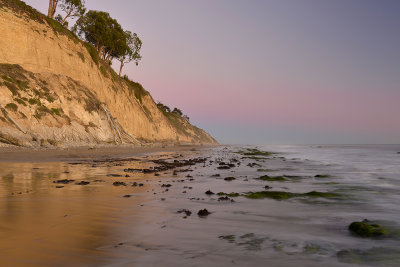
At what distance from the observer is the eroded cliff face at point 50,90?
945 inches

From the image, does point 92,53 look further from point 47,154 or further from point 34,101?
point 47,154

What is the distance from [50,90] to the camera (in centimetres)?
2983

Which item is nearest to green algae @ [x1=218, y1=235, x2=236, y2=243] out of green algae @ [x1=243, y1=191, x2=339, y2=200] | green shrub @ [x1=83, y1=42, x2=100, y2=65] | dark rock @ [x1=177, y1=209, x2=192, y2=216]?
dark rock @ [x1=177, y1=209, x2=192, y2=216]

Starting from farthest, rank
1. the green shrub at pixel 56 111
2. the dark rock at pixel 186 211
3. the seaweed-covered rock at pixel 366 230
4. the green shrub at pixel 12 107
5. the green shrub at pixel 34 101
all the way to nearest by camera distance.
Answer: the green shrub at pixel 56 111 → the green shrub at pixel 34 101 → the green shrub at pixel 12 107 → the dark rock at pixel 186 211 → the seaweed-covered rock at pixel 366 230

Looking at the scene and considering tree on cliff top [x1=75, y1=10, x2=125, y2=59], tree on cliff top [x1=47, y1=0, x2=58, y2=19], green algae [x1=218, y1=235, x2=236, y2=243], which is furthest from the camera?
tree on cliff top [x1=75, y1=10, x2=125, y2=59]

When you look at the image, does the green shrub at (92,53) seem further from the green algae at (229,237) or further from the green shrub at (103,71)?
the green algae at (229,237)

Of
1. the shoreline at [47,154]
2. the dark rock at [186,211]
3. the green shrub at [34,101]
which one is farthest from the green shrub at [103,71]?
the dark rock at [186,211]

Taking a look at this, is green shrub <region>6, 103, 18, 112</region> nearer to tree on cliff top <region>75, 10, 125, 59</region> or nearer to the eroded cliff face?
the eroded cliff face

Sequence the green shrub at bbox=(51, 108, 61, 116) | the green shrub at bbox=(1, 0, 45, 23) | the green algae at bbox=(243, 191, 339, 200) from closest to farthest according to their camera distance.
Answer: the green algae at bbox=(243, 191, 339, 200)
the green shrub at bbox=(51, 108, 61, 116)
the green shrub at bbox=(1, 0, 45, 23)

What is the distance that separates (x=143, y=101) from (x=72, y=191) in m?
53.9

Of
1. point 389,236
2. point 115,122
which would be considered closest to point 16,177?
point 389,236

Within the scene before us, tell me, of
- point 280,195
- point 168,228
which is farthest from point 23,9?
point 168,228

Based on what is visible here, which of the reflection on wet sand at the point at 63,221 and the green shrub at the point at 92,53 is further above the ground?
the green shrub at the point at 92,53

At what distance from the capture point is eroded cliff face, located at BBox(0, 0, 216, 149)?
78.7ft
